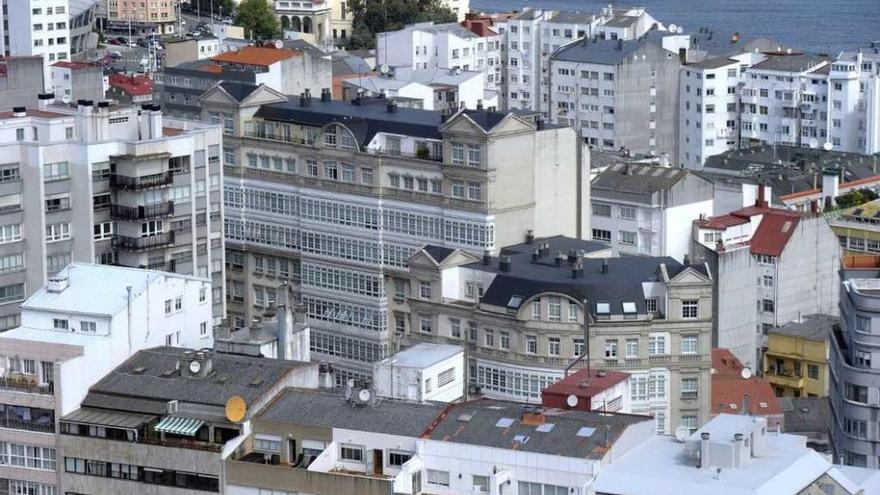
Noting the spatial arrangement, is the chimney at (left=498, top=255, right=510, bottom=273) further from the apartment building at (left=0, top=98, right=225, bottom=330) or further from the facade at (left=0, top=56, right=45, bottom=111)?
the facade at (left=0, top=56, right=45, bottom=111)

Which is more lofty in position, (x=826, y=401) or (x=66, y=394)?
(x=66, y=394)

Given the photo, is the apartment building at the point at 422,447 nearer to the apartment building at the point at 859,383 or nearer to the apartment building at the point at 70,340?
the apartment building at the point at 70,340

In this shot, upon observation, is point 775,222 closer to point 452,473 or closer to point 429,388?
point 429,388

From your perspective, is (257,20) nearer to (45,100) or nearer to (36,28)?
(36,28)

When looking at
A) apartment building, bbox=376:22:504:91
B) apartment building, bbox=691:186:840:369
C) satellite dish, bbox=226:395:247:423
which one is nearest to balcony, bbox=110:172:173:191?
satellite dish, bbox=226:395:247:423

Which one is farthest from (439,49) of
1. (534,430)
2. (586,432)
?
(586,432)

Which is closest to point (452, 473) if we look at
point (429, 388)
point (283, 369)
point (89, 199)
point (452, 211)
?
point (283, 369)

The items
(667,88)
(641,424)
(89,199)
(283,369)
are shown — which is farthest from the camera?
(667,88)

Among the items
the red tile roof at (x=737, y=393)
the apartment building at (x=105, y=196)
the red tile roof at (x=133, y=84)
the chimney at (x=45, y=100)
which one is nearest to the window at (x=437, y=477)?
the red tile roof at (x=737, y=393)
